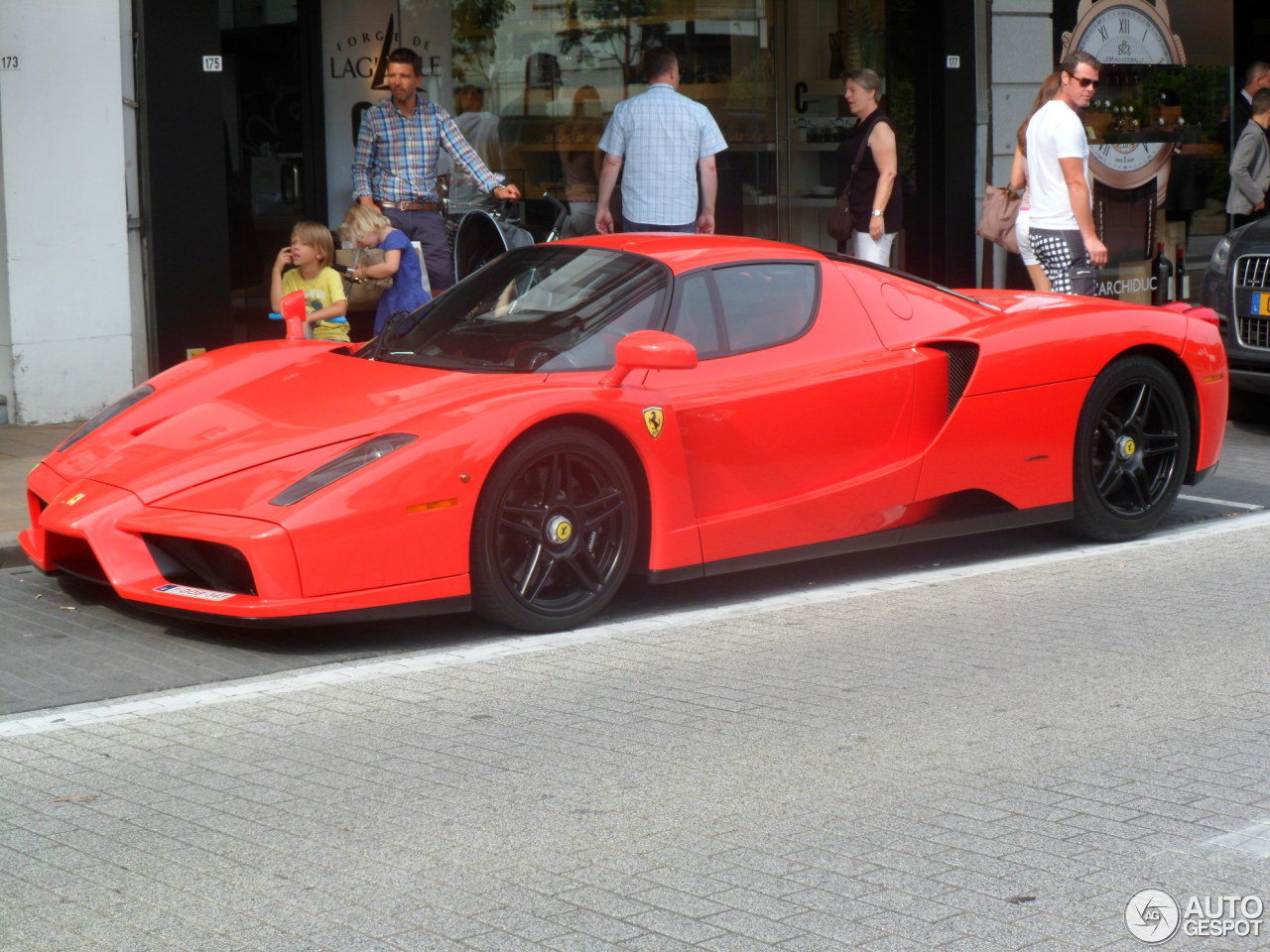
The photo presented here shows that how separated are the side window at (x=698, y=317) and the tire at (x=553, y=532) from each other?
25.5 inches

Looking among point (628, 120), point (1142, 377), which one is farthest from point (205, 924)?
point (628, 120)

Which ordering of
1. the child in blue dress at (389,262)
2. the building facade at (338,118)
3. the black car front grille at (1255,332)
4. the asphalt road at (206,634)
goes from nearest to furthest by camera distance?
the asphalt road at (206,634)
the child in blue dress at (389,262)
the black car front grille at (1255,332)
the building facade at (338,118)

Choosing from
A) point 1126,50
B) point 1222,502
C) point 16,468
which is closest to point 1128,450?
point 1222,502

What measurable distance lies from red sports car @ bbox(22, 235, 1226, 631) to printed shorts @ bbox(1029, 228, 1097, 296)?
200 cm

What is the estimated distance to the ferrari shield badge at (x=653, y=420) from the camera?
5.97m

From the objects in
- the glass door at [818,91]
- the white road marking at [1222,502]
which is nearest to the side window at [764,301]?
the white road marking at [1222,502]

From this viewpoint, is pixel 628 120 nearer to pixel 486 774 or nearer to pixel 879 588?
pixel 879 588

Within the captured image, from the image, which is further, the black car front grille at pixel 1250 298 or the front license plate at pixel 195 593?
the black car front grille at pixel 1250 298

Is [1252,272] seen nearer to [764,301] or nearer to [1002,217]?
[1002,217]

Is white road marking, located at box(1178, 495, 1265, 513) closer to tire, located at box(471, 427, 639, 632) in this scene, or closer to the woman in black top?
the woman in black top

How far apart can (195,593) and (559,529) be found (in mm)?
1214

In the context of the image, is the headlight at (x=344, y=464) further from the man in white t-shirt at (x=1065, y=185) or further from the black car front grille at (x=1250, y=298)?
the black car front grille at (x=1250, y=298)

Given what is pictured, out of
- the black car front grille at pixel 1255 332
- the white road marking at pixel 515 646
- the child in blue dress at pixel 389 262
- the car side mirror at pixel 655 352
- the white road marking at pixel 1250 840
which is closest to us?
the white road marking at pixel 1250 840

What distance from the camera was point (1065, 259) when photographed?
948 centimetres
